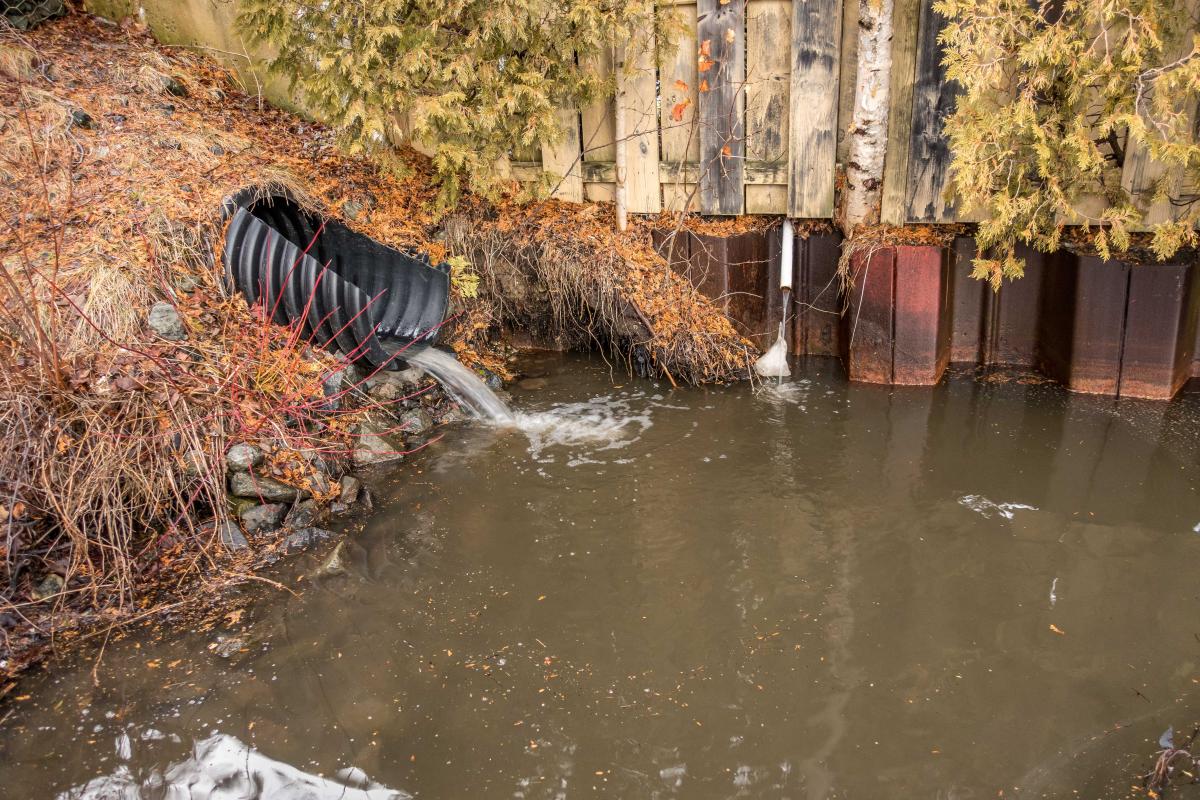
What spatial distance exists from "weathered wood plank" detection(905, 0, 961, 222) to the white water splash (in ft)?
10.4

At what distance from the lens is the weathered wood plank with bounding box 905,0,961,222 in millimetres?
5555

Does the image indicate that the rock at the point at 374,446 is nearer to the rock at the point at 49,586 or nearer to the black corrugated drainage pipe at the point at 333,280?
the black corrugated drainage pipe at the point at 333,280

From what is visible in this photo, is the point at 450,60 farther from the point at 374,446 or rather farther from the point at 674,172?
the point at 374,446

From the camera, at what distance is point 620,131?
652cm

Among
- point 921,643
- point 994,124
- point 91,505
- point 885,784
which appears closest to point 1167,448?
point 994,124

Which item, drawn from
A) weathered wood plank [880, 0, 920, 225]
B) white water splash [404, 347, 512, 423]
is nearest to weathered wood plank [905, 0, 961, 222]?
weathered wood plank [880, 0, 920, 225]

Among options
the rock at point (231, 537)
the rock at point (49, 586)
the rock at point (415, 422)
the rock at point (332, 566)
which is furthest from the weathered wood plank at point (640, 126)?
the rock at point (49, 586)

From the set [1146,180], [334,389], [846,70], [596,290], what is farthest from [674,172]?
[1146,180]

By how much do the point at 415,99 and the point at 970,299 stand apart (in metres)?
4.16

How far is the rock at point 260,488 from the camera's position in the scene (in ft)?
15.6

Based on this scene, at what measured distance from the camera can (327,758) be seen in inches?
126

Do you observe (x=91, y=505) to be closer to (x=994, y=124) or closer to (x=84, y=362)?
(x=84, y=362)

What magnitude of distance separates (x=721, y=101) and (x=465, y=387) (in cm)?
277

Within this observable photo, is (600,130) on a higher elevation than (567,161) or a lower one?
higher
